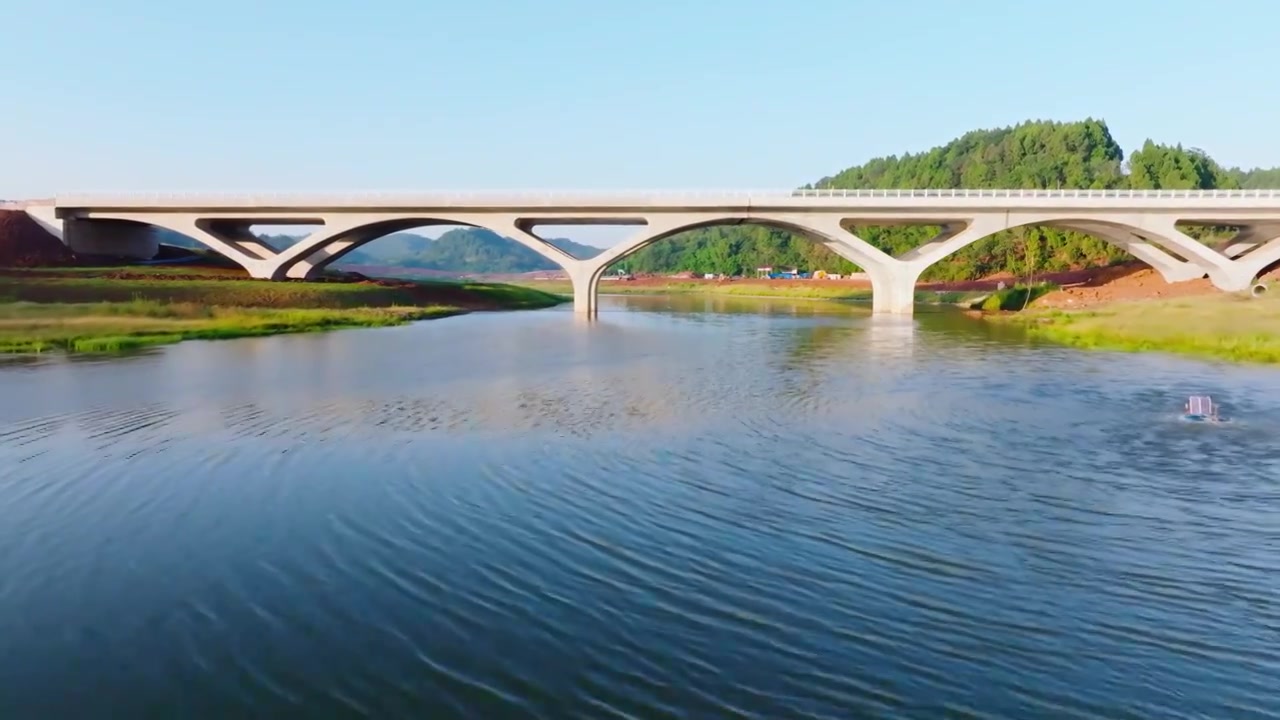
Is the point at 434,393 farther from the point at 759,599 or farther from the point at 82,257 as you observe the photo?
the point at 82,257

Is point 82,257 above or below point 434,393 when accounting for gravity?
above

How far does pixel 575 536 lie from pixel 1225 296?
5150cm

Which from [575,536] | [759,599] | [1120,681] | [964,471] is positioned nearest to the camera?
[1120,681]

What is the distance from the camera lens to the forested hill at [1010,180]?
85875mm

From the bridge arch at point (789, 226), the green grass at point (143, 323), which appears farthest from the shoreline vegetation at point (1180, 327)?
the green grass at point (143, 323)

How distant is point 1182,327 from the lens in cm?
3512

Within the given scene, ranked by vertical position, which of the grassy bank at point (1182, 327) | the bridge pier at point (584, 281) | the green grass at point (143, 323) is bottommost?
the grassy bank at point (1182, 327)

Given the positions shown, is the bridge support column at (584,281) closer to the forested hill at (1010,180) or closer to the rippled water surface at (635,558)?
the rippled water surface at (635,558)

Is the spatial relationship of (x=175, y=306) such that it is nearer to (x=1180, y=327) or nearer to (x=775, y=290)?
(x=1180, y=327)

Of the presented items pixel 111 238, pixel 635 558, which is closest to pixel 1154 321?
pixel 635 558

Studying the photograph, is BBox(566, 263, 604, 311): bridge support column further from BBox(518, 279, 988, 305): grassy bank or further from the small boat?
the small boat

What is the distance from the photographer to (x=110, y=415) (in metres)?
16.3

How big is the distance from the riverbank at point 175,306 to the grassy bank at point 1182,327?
35.1 metres

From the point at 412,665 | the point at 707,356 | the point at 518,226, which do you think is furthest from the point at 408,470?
the point at 518,226
